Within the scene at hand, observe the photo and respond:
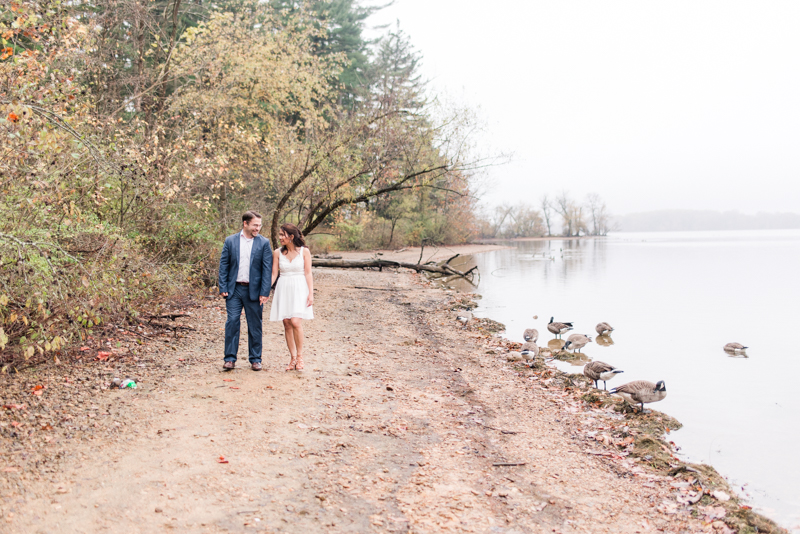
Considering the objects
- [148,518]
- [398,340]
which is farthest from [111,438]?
[398,340]

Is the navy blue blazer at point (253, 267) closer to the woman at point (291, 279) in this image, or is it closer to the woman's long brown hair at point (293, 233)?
the woman at point (291, 279)

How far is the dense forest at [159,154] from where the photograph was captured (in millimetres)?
6297

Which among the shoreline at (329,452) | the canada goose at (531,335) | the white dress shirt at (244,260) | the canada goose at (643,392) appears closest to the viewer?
the shoreline at (329,452)

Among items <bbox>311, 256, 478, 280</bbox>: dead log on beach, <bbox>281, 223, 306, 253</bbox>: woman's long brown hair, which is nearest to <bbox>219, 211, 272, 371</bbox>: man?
<bbox>281, 223, 306, 253</bbox>: woman's long brown hair

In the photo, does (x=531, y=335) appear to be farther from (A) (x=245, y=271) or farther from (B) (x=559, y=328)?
(A) (x=245, y=271)

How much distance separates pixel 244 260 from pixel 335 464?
132 inches

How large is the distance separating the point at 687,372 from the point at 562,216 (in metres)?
94.2

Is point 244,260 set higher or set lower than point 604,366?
higher

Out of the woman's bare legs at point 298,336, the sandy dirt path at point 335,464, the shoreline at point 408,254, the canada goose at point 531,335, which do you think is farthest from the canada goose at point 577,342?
the shoreline at point 408,254

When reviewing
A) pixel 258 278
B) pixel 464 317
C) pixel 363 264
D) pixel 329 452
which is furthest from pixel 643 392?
pixel 363 264

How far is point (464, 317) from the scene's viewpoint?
14.7m

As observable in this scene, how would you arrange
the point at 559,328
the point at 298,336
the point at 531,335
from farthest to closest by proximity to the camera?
the point at 559,328, the point at 531,335, the point at 298,336

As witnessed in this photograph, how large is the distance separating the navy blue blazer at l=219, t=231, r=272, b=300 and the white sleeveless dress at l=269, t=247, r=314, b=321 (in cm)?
18

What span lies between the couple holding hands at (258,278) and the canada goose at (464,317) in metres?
7.35
